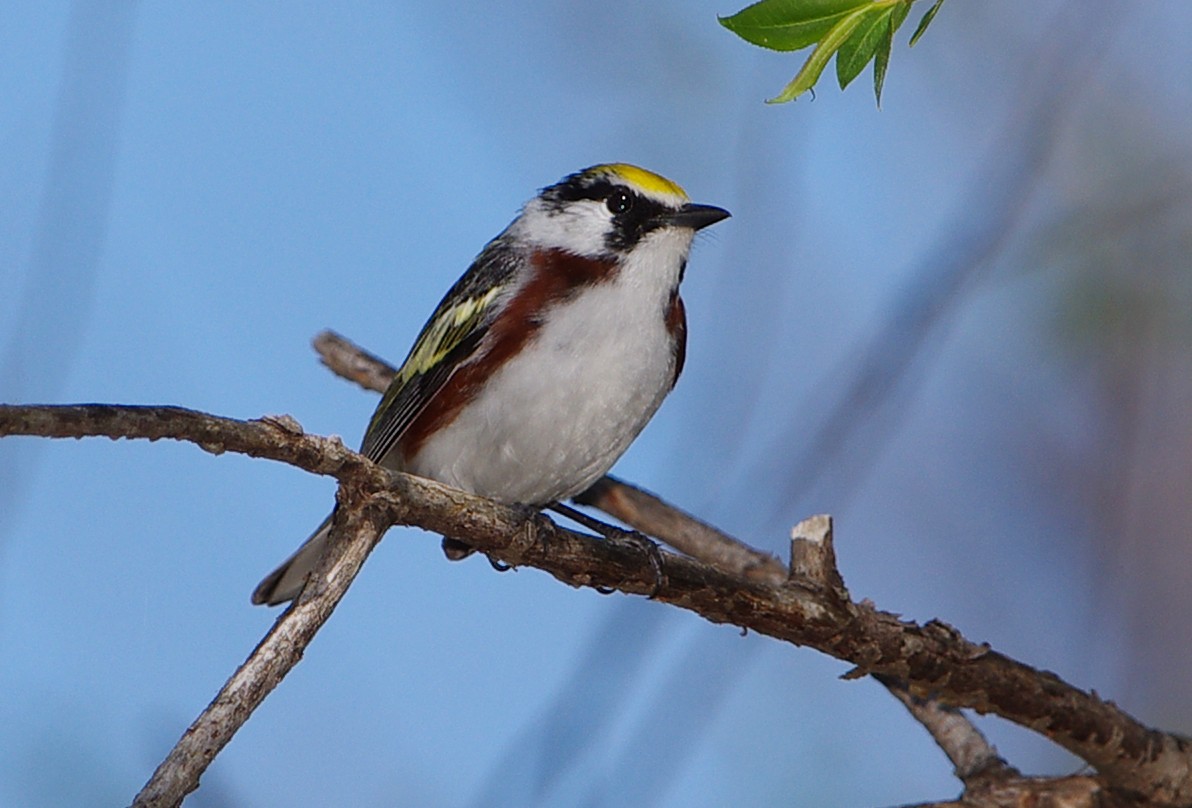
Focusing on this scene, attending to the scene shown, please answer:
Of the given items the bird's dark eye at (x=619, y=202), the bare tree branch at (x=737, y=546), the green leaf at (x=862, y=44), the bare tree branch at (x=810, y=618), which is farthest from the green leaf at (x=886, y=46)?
the bird's dark eye at (x=619, y=202)

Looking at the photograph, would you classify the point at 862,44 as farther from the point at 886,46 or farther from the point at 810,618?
the point at 810,618

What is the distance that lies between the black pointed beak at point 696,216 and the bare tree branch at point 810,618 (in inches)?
52.1

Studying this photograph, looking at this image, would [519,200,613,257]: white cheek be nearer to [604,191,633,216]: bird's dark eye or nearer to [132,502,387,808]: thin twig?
[604,191,633,216]: bird's dark eye

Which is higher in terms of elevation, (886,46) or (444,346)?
(444,346)

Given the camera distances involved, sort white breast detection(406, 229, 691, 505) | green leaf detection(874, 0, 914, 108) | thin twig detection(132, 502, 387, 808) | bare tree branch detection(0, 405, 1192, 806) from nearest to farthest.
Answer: green leaf detection(874, 0, 914, 108), thin twig detection(132, 502, 387, 808), bare tree branch detection(0, 405, 1192, 806), white breast detection(406, 229, 691, 505)

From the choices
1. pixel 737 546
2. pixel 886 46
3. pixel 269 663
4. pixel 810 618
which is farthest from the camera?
pixel 737 546

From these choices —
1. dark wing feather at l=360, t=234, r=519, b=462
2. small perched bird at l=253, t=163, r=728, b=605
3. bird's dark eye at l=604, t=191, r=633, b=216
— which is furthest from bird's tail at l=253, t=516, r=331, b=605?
bird's dark eye at l=604, t=191, r=633, b=216

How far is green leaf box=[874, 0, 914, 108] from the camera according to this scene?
7.50ft

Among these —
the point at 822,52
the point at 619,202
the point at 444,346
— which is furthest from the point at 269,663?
the point at 619,202

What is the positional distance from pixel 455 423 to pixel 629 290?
2.54ft

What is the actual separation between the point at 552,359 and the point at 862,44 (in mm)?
2475

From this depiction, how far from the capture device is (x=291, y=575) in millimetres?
5211

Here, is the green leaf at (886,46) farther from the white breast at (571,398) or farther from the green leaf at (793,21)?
the white breast at (571,398)

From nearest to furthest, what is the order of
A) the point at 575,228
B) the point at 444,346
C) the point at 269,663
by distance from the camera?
the point at 269,663, the point at 444,346, the point at 575,228
